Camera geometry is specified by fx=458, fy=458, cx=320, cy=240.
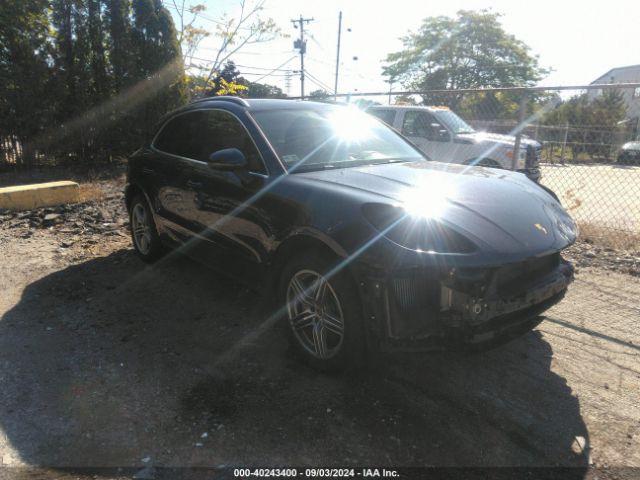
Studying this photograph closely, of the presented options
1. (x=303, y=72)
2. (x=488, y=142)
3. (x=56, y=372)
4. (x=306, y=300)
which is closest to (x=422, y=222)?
(x=306, y=300)

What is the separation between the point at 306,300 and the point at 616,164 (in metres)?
6.79

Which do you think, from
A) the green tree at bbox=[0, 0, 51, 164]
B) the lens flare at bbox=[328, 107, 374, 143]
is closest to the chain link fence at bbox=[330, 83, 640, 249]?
the lens flare at bbox=[328, 107, 374, 143]

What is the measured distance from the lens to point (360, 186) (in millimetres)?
2885

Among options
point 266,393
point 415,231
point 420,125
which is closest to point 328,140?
point 415,231

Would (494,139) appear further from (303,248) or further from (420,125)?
(303,248)

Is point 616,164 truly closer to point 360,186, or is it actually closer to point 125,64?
point 360,186

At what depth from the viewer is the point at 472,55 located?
39.4 metres

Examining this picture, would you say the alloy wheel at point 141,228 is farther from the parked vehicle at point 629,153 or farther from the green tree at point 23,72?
the parked vehicle at point 629,153

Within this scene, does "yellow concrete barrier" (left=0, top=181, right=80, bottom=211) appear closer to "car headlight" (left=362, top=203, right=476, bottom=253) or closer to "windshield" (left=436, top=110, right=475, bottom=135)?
"car headlight" (left=362, top=203, right=476, bottom=253)

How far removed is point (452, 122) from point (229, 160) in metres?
7.17

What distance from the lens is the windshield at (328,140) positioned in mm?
3396

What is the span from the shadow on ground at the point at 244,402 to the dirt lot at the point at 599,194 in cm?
487

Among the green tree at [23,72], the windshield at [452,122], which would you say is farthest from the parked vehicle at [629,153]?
the green tree at [23,72]

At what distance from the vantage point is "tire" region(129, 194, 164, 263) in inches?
190
